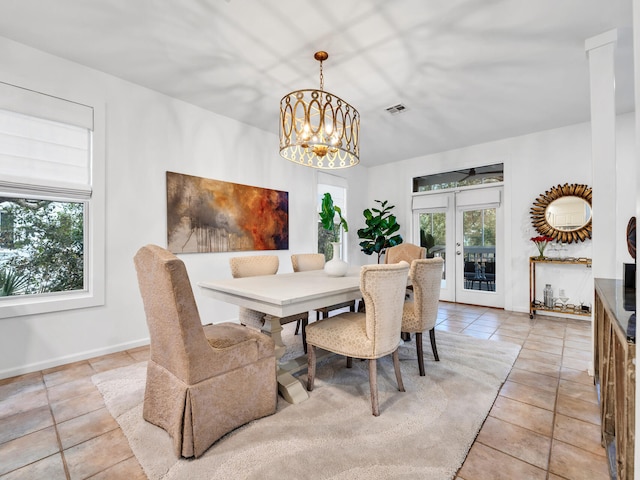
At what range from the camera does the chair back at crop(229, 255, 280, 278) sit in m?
2.97

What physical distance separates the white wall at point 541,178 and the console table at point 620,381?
288 centimetres

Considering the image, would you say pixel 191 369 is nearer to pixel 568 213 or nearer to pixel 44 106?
pixel 44 106

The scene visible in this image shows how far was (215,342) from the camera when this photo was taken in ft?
5.70

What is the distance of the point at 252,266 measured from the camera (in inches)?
120

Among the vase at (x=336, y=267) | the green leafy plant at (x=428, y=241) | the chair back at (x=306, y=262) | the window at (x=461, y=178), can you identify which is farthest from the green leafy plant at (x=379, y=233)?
the vase at (x=336, y=267)

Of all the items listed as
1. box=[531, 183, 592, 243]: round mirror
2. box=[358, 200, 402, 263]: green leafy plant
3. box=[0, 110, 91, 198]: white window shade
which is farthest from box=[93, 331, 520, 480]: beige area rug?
box=[358, 200, 402, 263]: green leafy plant

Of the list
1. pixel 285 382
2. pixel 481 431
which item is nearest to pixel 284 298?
pixel 285 382

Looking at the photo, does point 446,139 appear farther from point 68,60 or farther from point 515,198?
point 68,60

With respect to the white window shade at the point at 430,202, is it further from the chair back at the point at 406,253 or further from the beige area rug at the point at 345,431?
the beige area rug at the point at 345,431

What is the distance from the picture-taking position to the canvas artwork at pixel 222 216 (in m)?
3.38

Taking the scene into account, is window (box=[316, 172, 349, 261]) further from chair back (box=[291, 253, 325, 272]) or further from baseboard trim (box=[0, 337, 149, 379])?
baseboard trim (box=[0, 337, 149, 379])

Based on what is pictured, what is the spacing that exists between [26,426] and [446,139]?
5476 millimetres

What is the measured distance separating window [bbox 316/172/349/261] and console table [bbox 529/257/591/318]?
10.0ft

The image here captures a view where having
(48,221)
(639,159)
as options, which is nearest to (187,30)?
(48,221)
